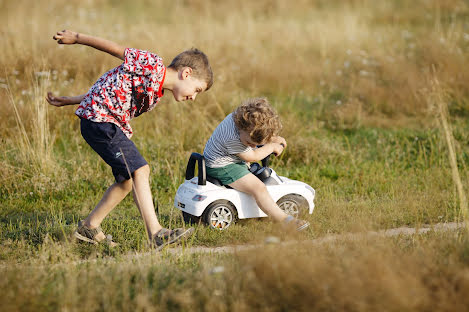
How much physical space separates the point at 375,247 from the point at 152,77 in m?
2.15

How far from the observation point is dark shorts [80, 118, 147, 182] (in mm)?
4301

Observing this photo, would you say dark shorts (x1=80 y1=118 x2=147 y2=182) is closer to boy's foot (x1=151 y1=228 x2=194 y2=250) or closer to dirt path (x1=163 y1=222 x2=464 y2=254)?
boy's foot (x1=151 y1=228 x2=194 y2=250)

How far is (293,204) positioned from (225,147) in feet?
2.84

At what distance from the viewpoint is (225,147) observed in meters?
5.00

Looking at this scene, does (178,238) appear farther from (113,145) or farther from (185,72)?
(185,72)

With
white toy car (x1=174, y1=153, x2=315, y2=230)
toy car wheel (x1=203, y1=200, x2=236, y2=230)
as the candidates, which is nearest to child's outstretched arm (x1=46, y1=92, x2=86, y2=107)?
white toy car (x1=174, y1=153, x2=315, y2=230)

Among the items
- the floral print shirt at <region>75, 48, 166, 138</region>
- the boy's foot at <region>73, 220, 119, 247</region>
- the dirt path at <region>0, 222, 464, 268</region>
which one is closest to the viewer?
the dirt path at <region>0, 222, 464, 268</region>

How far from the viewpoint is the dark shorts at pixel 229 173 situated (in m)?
4.96

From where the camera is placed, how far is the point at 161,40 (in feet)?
33.7

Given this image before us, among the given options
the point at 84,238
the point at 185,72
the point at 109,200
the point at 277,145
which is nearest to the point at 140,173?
the point at 109,200

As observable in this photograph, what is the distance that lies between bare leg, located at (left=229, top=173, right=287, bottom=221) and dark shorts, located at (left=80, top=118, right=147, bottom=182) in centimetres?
101

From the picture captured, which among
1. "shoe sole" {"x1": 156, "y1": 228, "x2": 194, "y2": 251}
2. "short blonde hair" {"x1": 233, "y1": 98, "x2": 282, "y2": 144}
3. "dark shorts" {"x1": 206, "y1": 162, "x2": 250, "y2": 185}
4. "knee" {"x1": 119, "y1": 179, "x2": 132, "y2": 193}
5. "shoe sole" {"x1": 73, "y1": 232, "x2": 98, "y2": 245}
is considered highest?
"short blonde hair" {"x1": 233, "y1": 98, "x2": 282, "y2": 144}

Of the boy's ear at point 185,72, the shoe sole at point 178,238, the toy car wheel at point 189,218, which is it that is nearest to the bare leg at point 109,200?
the shoe sole at point 178,238

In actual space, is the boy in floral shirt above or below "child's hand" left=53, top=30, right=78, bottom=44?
below
